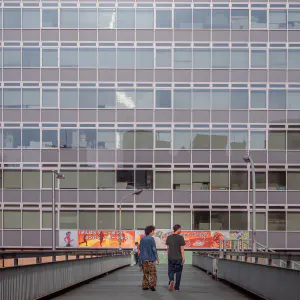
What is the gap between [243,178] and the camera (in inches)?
2485

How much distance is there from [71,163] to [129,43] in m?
10.8

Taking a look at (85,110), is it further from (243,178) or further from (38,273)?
(38,273)

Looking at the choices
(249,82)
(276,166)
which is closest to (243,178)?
(276,166)

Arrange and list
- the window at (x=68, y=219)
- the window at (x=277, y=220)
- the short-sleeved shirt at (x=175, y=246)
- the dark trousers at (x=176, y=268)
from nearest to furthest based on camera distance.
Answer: the dark trousers at (x=176, y=268), the short-sleeved shirt at (x=175, y=246), the window at (x=277, y=220), the window at (x=68, y=219)

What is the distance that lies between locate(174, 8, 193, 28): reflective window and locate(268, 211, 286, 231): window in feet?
54.6

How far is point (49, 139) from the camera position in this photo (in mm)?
63469

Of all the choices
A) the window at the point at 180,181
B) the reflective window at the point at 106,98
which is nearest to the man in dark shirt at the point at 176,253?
the window at the point at 180,181

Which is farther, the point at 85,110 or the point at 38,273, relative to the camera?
the point at 85,110

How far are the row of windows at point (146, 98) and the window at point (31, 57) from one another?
208cm

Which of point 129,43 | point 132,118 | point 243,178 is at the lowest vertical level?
point 243,178

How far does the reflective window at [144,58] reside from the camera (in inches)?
2512

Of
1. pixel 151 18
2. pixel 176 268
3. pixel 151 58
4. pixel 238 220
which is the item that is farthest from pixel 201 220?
pixel 176 268

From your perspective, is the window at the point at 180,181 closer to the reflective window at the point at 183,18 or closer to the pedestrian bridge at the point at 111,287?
the reflective window at the point at 183,18

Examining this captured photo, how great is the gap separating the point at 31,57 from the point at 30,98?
331 cm
